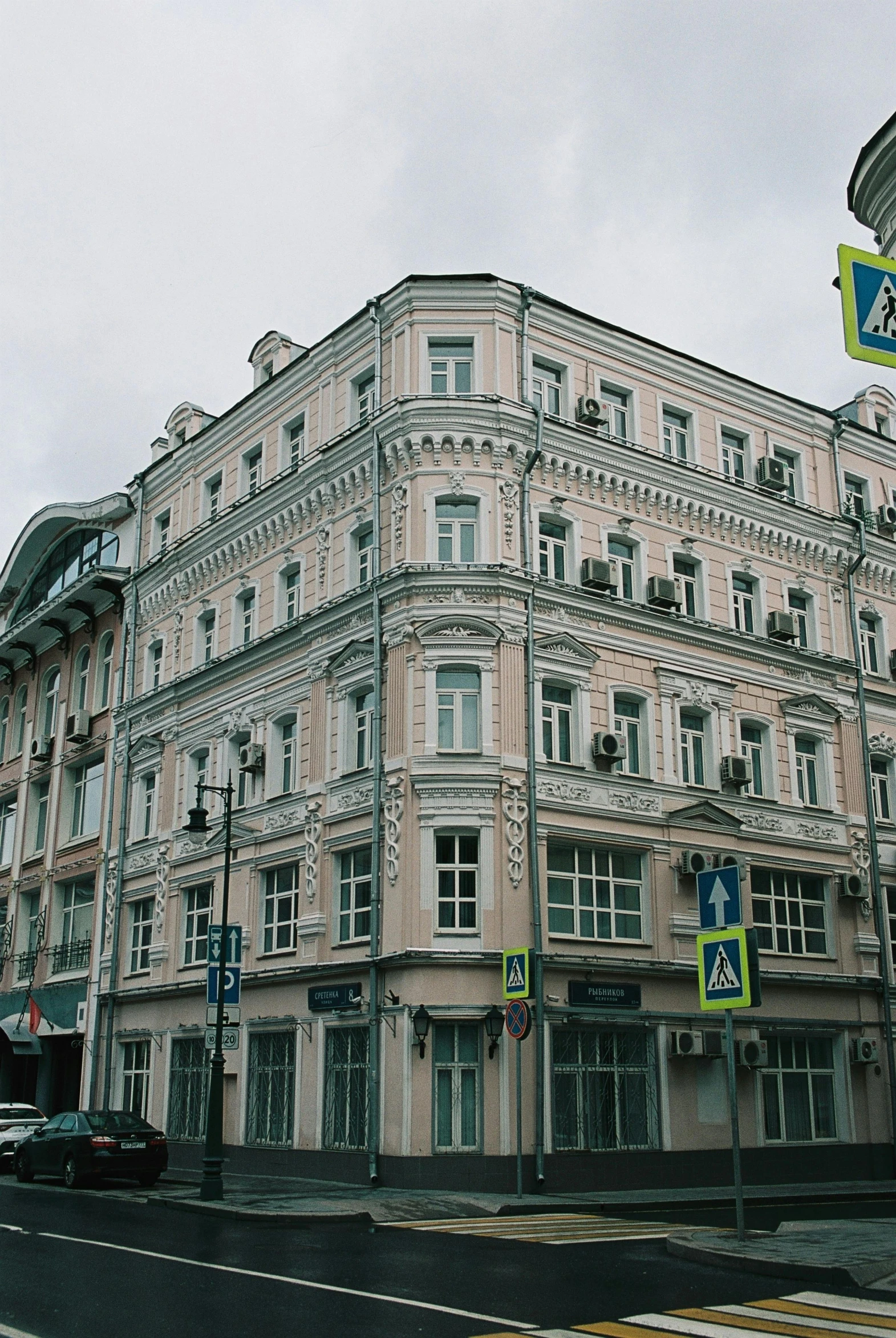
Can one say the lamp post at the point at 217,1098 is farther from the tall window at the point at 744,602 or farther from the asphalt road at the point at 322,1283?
the tall window at the point at 744,602

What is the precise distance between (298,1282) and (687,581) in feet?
69.0

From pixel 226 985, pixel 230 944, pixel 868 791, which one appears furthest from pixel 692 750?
pixel 226 985

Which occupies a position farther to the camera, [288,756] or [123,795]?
[123,795]

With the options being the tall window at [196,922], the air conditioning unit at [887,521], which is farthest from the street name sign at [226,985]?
the air conditioning unit at [887,521]

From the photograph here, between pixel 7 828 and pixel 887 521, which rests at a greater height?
pixel 887 521

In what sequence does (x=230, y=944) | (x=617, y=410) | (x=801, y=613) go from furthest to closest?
(x=801, y=613)
(x=617, y=410)
(x=230, y=944)

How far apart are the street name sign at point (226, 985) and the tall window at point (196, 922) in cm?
745

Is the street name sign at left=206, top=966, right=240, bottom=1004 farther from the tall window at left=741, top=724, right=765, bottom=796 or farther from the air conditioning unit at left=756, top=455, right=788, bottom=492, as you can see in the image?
the air conditioning unit at left=756, top=455, right=788, bottom=492

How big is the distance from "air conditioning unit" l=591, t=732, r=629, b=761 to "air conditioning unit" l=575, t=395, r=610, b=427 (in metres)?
7.12

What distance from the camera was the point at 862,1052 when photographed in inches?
1135

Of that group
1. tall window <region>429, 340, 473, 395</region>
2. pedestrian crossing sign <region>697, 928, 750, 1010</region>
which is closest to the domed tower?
pedestrian crossing sign <region>697, 928, 750, 1010</region>

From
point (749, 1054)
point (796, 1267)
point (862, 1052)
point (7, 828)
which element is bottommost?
point (796, 1267)

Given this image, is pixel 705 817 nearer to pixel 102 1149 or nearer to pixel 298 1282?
pixel 102 1149

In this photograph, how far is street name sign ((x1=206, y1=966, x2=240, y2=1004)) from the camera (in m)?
22.8
